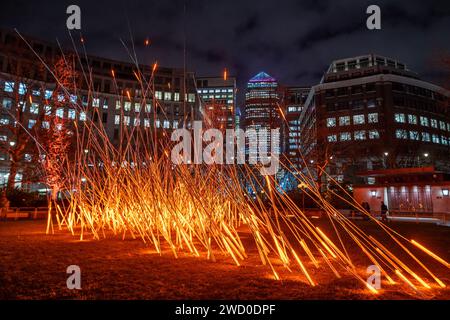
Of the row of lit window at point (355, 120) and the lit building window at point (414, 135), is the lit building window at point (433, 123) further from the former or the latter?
the row of lit window at point (355, 120)

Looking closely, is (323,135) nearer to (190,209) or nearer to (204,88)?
(190,209)

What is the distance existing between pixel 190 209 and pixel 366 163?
1759 inches

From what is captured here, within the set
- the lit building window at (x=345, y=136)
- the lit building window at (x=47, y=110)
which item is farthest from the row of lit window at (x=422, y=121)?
the lit building window at (x=47, y=110)

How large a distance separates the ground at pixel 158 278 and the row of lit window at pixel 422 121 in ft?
168

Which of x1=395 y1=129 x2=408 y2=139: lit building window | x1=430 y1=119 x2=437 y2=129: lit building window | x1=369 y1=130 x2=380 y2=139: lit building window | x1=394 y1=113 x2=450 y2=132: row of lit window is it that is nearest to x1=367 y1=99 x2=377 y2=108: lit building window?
x1=394 y1=113 x2=450 y2=132: row of lit window

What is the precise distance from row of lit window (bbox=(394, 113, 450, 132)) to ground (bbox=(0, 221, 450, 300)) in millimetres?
51143

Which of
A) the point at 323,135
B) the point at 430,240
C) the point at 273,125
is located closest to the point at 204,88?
the point at 323,135

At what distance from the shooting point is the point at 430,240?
797cm

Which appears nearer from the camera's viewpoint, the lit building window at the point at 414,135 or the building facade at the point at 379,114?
the building facade at the point at 379,114

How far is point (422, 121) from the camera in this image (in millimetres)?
51594

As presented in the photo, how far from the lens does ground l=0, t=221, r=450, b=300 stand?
312cm

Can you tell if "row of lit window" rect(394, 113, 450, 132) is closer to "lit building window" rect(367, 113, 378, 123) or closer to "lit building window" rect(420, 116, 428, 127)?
"lit building window" rect(420, 116, 428, 127)

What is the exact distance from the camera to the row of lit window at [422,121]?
4934 centimetres

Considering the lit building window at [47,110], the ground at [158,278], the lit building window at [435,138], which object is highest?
the lit building window at [435,138]
